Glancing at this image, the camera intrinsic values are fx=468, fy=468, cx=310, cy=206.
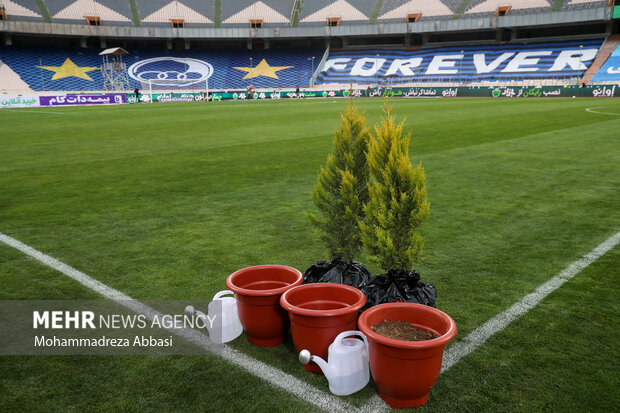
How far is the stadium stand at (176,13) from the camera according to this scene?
58156 mm

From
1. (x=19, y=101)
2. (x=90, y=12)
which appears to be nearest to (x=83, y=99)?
(x=19, y=101)

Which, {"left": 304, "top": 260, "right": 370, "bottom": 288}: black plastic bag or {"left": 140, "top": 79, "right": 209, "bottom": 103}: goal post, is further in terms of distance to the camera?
{"left": 140, "top": 79, "right": 209, "bottom": 103}: goal post

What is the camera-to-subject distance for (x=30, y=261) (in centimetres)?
491

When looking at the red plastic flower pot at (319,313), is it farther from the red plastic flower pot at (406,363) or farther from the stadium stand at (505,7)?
the stadium stand at (505,7)

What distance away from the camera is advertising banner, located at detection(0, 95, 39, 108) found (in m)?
34.5

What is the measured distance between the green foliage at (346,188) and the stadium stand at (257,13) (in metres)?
62.4

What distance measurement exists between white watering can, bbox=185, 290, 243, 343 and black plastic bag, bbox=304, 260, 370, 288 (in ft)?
2.10

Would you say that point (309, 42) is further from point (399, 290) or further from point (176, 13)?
point (399, 290)

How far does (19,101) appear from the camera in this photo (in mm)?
35156

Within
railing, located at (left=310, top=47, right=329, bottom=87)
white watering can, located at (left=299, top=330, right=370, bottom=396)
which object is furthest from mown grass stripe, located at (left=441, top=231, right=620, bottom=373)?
railing, located at (left=310, top=47, right=329, bottom=87)

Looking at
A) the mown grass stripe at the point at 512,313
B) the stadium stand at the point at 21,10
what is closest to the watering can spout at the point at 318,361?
the mown grass stripe at the point at 512,313

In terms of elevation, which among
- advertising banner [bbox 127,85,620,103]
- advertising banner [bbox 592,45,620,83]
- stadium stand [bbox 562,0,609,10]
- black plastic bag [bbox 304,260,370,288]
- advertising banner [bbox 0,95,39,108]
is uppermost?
stadium stand [bbox 562,0,609,10]

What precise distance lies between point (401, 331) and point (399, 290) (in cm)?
41

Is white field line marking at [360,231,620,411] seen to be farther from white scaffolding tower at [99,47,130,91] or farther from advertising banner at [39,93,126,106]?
white scaffolding tower at [99,47,130,91]
